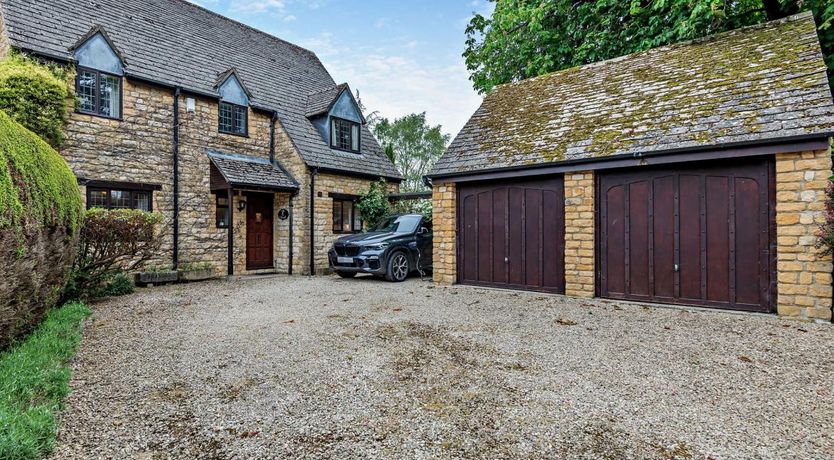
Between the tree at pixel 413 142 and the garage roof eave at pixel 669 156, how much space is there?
2206 cm

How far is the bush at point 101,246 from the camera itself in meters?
6.83

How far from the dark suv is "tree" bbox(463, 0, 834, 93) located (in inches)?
261

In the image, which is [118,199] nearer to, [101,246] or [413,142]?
[101,246]

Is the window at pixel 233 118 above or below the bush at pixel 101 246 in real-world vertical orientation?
above

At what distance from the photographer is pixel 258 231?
12.7 metres

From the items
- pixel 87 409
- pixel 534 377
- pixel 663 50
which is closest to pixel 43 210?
pixel 87 409

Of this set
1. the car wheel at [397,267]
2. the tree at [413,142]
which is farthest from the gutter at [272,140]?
the tree at [413,142]

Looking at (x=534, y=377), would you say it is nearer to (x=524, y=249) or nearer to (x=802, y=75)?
(x=524, y=249)

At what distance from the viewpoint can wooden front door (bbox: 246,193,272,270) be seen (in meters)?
12.4

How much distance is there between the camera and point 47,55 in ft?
27.7

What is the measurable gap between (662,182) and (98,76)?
1177 cm

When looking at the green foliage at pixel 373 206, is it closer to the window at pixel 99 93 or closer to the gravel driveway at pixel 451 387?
the window at pixel 99 93

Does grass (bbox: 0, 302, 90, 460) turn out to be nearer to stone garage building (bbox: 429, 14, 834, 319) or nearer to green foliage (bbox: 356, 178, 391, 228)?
stone garage building (bbox: 429, 14, 834, 319)

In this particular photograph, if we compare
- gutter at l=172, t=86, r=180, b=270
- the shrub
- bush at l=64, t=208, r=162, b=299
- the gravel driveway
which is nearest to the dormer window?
gutter at l=172, t=86, r=180, b=270
